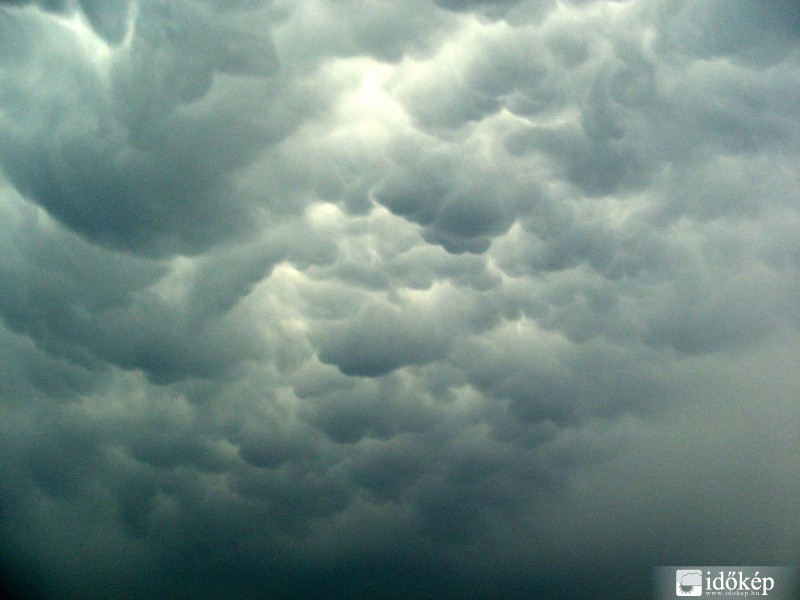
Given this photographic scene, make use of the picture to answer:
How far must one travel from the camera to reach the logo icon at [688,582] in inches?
3265

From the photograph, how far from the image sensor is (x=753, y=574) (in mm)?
81812

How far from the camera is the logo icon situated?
82938 mm

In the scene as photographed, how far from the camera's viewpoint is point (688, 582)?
84.0 m

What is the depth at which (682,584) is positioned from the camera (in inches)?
3307

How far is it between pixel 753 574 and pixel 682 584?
6.43 metres
